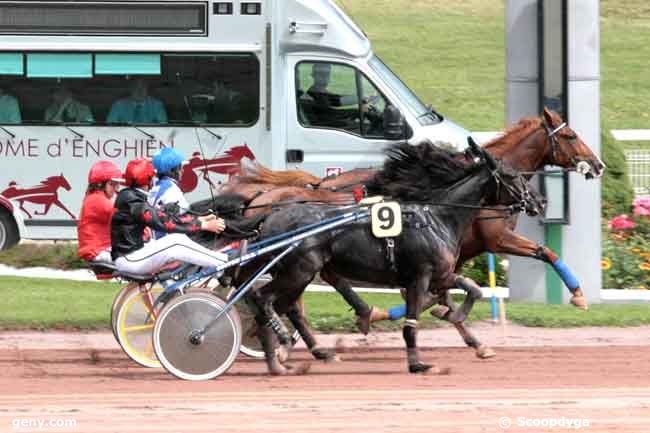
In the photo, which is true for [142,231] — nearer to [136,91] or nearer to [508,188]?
[508,188]

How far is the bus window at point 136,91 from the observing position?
19.0 m

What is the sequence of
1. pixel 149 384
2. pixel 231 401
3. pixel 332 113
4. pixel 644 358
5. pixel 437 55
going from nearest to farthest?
pixel 231 401 → pixel 149 384 → pixel 644 358 → pixel 332 113 → pixel 437 55

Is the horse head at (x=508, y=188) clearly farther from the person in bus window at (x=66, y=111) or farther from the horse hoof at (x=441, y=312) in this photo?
the person in bus window at (x=66, y=111)

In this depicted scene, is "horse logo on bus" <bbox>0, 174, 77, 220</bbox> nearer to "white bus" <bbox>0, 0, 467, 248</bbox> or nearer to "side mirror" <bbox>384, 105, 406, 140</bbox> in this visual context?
"white bus" <bbox>0, 0, 467, 248</bbox>

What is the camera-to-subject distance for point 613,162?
64.7 ft

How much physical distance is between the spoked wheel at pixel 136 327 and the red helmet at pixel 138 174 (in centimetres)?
99

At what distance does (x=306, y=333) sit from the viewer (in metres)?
12.7

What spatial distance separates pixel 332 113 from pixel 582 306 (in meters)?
5.85

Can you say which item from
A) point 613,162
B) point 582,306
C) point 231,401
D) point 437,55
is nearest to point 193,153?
point 613,162

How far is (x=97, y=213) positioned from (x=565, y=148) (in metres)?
4.30

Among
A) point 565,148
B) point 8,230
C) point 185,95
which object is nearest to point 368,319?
point 565,148

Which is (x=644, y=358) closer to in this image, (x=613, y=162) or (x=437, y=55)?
(x=613, y=162)

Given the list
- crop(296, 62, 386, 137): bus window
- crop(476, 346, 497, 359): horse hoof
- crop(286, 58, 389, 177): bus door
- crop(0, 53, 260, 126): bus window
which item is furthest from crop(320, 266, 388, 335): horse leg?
crop(0, 53, 260, 126): bus window

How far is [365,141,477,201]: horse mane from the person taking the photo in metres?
12.4
